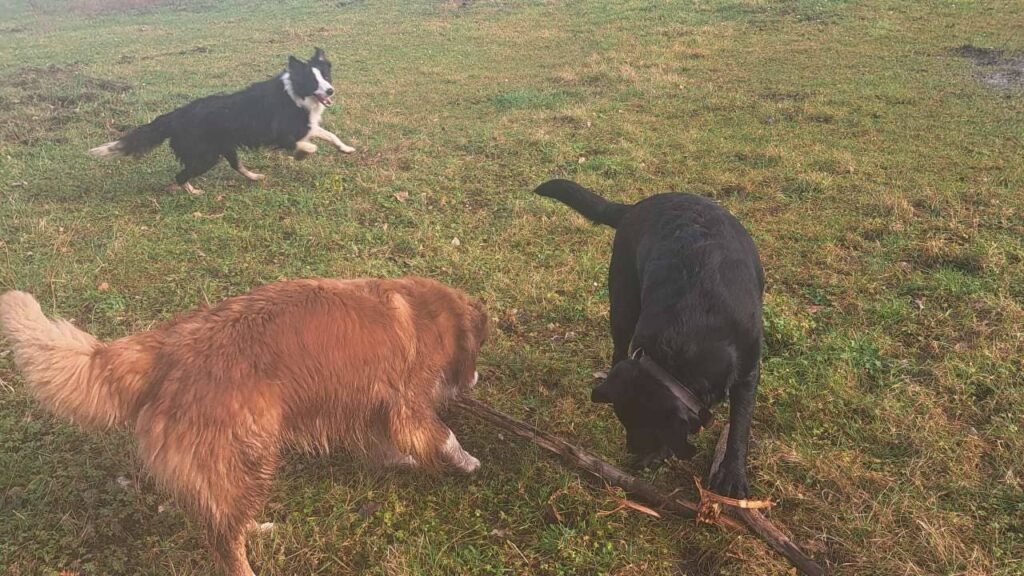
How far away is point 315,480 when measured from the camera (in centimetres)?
325

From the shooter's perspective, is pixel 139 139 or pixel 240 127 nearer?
pixel 139 139

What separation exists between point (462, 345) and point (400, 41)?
14.4 metres

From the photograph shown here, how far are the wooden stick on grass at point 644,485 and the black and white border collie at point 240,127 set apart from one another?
5260 millimetres

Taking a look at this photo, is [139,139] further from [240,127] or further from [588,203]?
[588,203]

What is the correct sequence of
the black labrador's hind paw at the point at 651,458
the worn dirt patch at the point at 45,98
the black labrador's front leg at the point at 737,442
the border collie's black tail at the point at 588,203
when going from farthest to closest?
the worn dirt patch at the point at 45,98, the border collie's black tail at the point at 588,203, the black labrador's front leg at the point at 737,442, the black labrador's hind paw at the point at 651,458

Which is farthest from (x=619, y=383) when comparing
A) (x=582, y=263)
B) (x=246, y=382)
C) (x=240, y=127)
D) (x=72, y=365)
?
(x=240, y=127)

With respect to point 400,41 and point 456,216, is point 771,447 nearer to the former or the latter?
point 456,216

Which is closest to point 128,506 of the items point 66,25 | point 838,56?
point 838,56

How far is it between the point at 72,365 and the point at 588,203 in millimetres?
2981

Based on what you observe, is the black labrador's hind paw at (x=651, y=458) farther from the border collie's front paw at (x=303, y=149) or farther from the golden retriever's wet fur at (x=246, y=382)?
the border collie's front paw at (x=303, y=149)

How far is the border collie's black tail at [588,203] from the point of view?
4.02 metres

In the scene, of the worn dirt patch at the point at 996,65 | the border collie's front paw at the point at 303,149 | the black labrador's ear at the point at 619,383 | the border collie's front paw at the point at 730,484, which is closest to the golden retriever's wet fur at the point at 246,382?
the black labrador's ear at the point at 619,383

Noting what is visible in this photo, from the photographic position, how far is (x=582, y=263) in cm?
521

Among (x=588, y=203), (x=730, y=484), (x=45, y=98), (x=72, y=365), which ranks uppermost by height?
(x=45, y=98)
